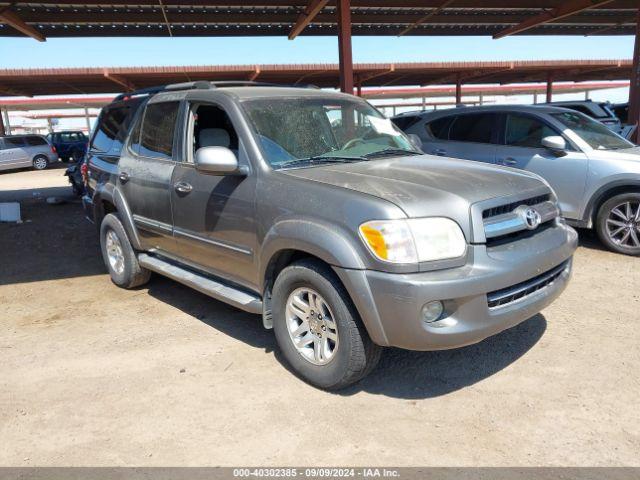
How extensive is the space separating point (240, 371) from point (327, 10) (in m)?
10.1

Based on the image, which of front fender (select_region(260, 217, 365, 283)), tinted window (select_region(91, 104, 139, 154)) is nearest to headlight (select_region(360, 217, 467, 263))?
front fender (select_region(260, 217, 365, 283))

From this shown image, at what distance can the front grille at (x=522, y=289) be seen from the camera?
9.64ft

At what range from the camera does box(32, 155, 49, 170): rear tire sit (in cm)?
2219

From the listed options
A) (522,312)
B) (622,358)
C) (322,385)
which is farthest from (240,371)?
(622,358)

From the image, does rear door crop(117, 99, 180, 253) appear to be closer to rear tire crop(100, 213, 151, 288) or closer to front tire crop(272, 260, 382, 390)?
rear tire crop(100, 213, 151, 288)

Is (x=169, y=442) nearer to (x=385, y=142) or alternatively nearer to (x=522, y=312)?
(x=522, y=312)

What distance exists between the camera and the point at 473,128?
23.7 feet

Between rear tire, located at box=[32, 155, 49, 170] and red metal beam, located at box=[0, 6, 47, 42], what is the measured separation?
1196 cm

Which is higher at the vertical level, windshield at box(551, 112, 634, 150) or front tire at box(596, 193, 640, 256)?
windshield at box(551, 112, 634, 150)

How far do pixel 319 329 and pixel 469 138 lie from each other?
494 centimetres

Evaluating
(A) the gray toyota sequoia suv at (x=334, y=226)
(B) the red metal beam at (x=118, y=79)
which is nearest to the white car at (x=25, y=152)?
(B) the red metal beam at (x=118, y=79)

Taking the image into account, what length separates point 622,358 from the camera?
3.52 meters

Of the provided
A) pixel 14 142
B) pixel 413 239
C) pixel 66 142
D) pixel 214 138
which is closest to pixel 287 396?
pixel 413 239

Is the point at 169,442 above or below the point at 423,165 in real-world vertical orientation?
below
